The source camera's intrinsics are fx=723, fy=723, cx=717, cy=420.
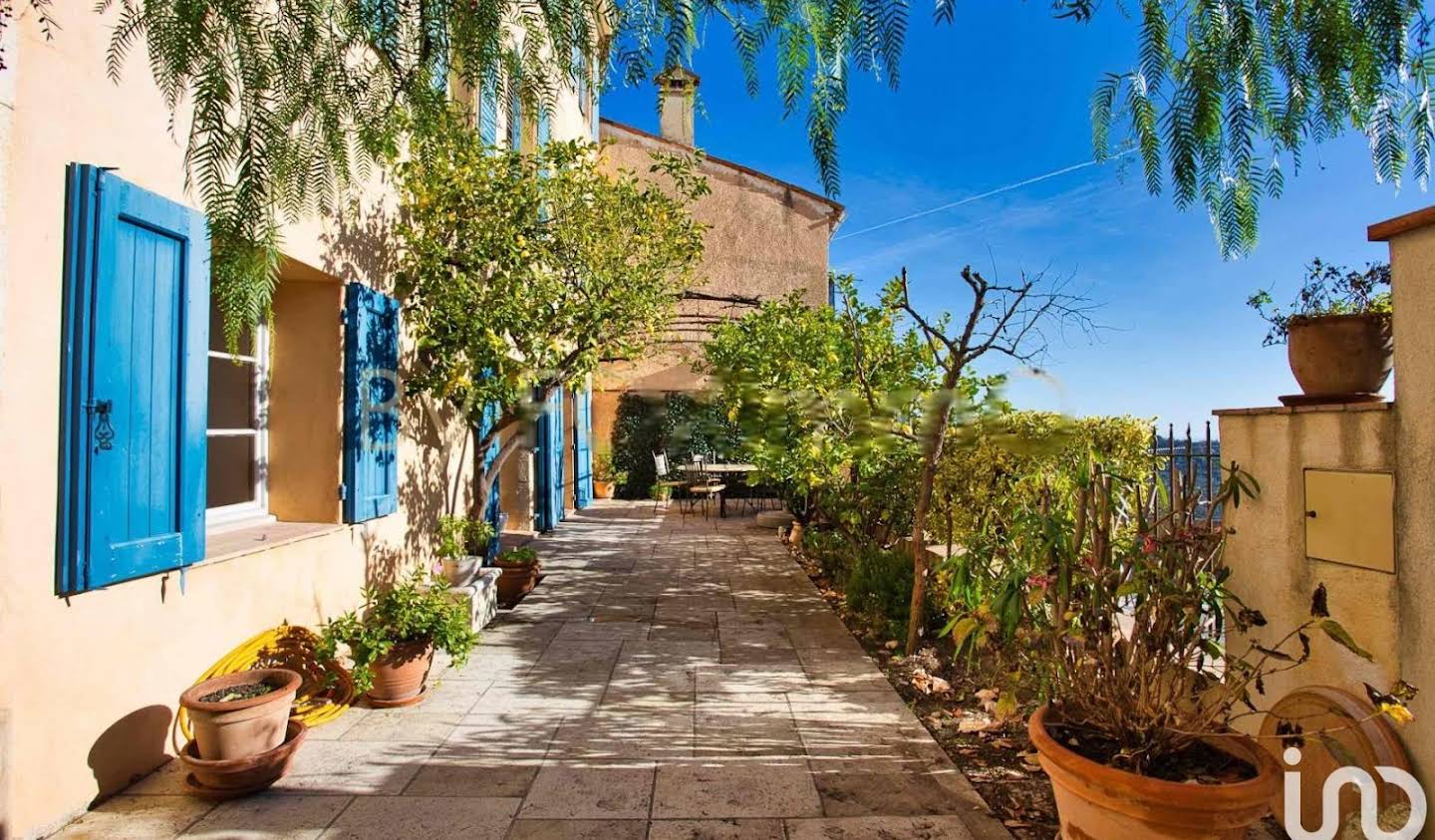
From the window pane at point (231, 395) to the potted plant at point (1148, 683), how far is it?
14.3 feet

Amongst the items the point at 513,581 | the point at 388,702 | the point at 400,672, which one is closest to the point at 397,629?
the point at 400,672

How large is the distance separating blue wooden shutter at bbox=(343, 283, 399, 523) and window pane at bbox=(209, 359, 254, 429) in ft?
1.76

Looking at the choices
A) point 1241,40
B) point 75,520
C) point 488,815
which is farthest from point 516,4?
point 488,815

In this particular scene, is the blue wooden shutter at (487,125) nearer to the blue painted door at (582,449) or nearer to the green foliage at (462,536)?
the green foliage at (462,536)

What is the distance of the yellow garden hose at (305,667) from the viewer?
137 inches

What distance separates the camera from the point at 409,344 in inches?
217

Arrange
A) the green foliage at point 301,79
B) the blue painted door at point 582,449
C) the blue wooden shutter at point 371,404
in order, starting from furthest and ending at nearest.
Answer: the blue painted door at point 582,449
the blue wooden shutter at point 371,404
the green foliage at point 301,79

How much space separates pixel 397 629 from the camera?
389cm

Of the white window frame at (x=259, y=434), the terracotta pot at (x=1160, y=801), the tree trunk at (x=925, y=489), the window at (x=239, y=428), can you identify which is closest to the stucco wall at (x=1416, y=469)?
the terracotta pot at (x=1160, y=801)

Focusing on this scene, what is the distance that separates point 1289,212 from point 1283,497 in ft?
3.52

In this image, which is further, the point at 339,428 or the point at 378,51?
the point at 339,428

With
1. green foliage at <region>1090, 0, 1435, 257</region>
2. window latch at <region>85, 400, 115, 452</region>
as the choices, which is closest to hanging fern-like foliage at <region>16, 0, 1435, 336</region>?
green foliage at <region>1090, 0, 1435, 257</region>

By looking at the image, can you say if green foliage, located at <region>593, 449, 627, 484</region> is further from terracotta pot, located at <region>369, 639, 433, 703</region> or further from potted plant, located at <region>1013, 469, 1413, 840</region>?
potted plant, located at <region>1013, 469, 1413, 840</region>

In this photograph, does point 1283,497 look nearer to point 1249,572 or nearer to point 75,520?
point 1249,572
